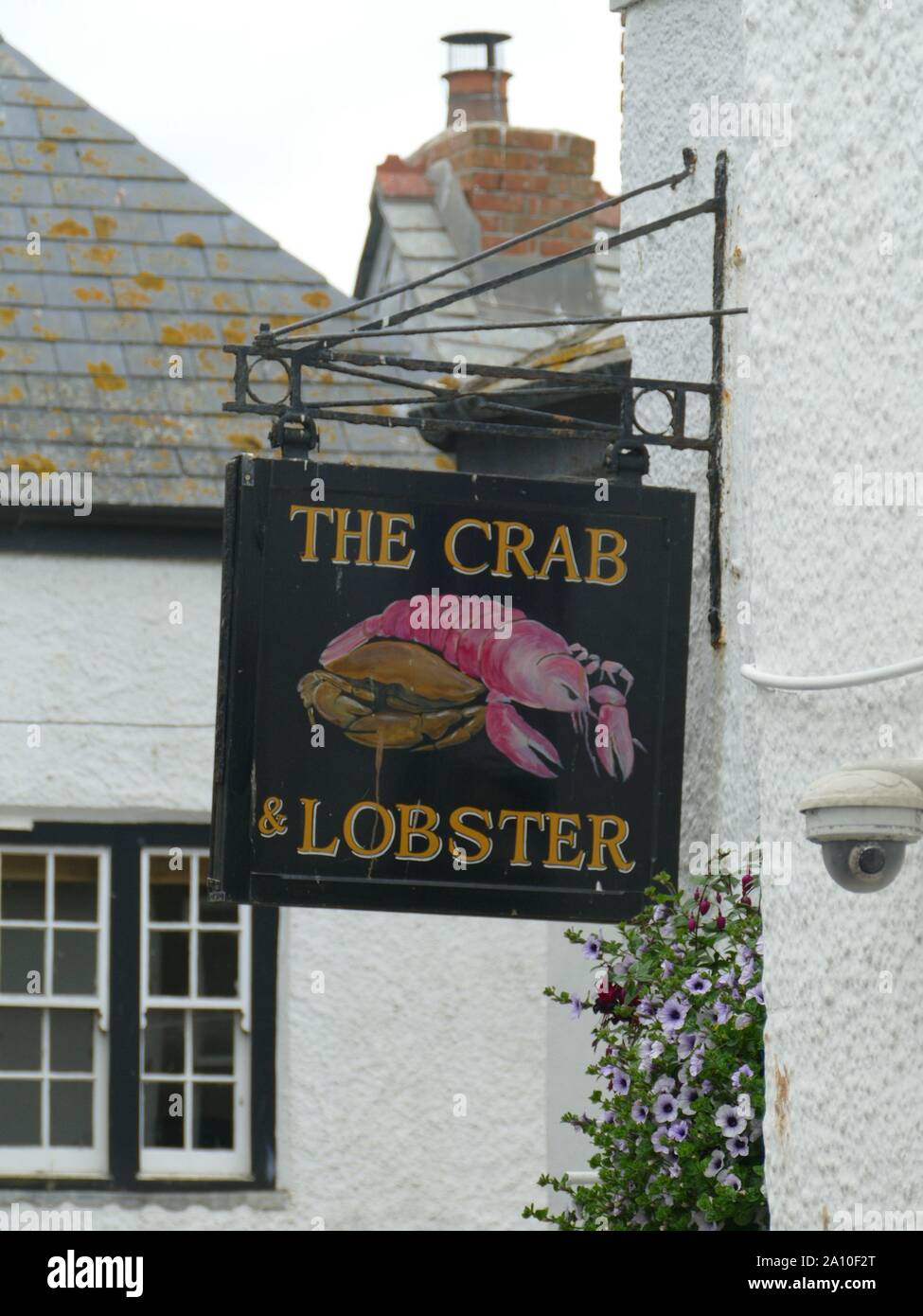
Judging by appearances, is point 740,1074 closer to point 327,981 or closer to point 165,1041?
point 327,981

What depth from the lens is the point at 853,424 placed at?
3.96 m

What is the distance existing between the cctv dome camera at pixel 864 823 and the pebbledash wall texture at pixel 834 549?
229 millimetres

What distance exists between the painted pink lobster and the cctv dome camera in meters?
2.16

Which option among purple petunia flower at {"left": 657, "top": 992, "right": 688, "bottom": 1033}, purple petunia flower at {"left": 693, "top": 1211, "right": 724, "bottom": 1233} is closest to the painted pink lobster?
purple petunia flower at {"left": 657, "top": 992, "right": 688, "bottom": 1033}

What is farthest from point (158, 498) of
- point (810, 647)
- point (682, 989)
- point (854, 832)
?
point (854, 832)

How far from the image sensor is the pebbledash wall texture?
12.3ft

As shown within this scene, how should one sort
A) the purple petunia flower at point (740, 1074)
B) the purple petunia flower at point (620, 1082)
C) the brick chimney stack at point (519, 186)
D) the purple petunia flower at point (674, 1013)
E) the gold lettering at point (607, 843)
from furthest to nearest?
the brick chimney stack at point (519, 186) < the gold lettering at point (607, 843) < the purple petunia flower at point (620, 1082) < the purple petunia flower at point (674, 1013) < the purple petunia flower at point (740, 1074)

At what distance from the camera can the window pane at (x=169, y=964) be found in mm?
9133

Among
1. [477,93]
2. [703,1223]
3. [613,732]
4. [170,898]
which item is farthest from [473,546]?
[477,93]

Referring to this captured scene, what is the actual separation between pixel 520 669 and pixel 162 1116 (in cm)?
413

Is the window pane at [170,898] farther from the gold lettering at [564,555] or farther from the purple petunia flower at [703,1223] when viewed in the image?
the purple petunia flower at [703,1223]

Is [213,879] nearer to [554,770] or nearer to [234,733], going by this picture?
[234,733]

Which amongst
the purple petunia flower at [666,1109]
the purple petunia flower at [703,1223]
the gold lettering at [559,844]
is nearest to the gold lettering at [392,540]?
the gold lettering at [559,844]

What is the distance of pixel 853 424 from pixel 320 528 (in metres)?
1.89
